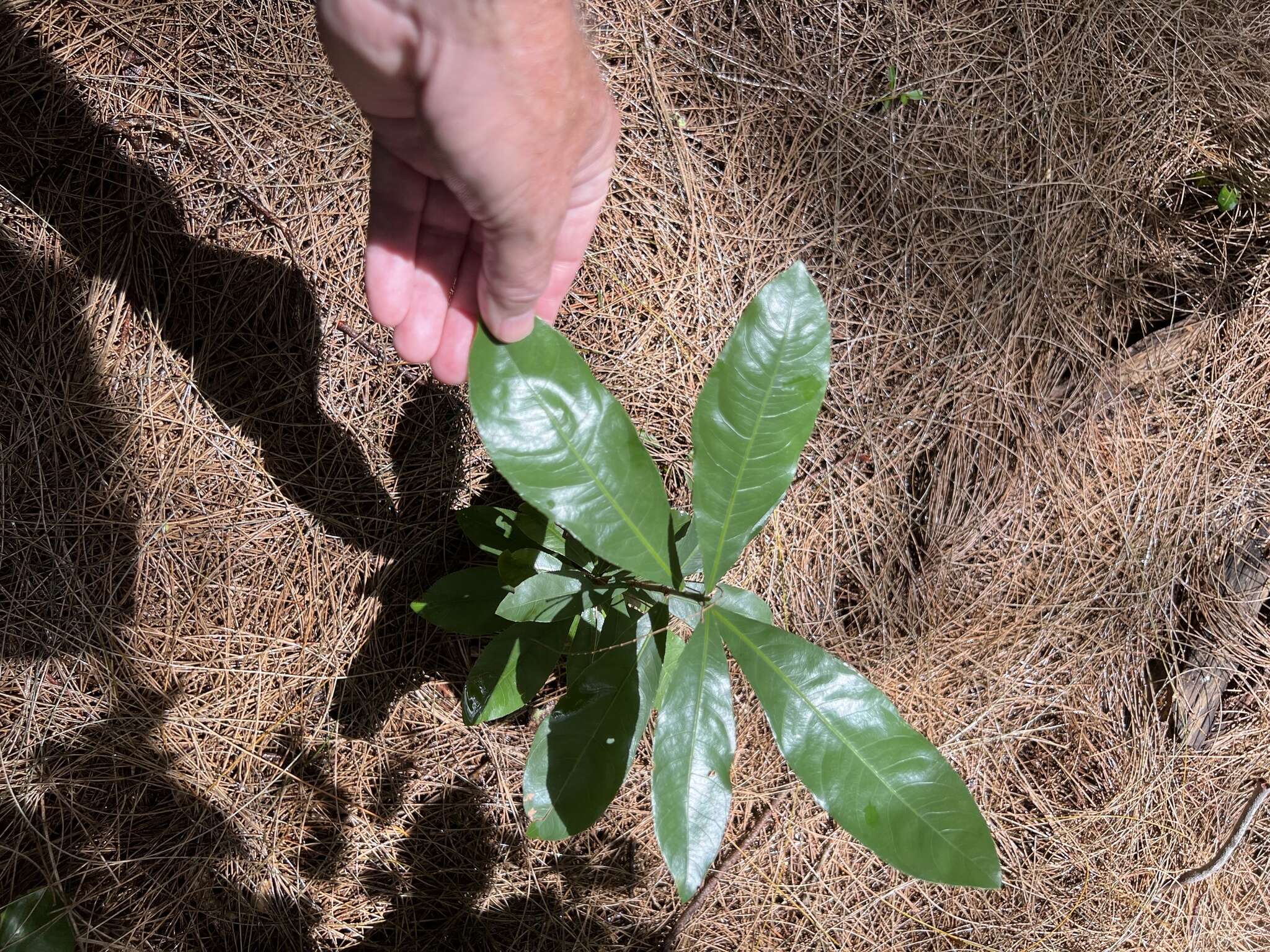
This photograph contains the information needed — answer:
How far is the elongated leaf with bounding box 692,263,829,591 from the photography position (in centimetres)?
111

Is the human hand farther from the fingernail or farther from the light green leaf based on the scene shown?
the light green leaf

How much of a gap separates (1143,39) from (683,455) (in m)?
1.82

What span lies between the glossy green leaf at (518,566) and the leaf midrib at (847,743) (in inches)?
14.5

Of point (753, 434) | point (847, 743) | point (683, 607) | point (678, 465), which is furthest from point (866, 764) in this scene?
point (678, 465)

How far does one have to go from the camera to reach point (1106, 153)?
2164 mm

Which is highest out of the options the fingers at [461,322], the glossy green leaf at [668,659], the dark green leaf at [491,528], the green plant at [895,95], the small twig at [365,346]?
the green plant at [895,95]

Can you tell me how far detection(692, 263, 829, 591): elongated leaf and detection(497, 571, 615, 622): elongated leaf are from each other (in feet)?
1.08

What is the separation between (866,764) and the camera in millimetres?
1080

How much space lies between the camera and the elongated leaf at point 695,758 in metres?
1.08

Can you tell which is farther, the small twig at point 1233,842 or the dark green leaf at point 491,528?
the small twig at point 1233,842

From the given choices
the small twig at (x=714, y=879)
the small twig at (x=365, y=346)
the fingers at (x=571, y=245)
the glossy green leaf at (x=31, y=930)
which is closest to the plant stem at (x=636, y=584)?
the fingers at (x=571, y=245)

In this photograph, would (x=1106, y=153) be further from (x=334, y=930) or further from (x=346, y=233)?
(x=334, y=930)

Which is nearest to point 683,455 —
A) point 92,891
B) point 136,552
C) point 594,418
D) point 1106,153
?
point 594,418

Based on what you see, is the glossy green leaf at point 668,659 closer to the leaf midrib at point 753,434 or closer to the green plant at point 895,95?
the leaf midrib at point 753,434
